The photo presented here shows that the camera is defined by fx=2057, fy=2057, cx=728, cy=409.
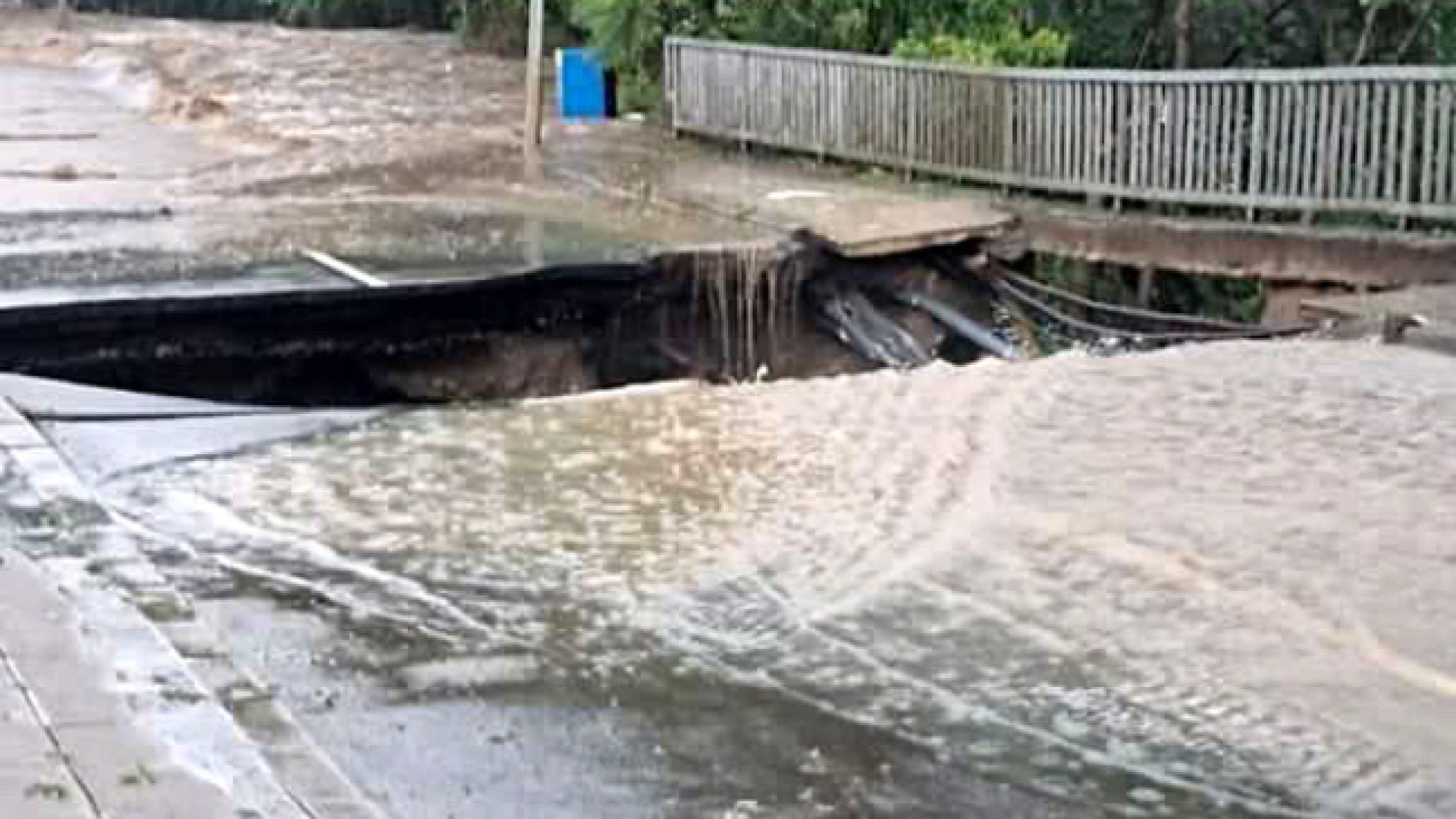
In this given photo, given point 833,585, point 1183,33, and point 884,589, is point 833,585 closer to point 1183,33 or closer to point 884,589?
point 884,589

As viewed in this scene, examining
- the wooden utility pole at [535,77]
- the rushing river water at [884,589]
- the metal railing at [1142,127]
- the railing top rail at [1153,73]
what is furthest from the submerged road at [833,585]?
the wooden utility pole at [535,77]

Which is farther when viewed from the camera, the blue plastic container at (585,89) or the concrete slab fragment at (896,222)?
the blue plastic container at (585,89)

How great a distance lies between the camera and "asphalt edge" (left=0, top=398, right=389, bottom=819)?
17.3 ft

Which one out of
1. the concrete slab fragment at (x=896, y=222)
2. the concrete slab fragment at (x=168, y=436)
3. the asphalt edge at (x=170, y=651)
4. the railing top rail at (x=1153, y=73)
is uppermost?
the railing top rail at (x=1153, y=73)

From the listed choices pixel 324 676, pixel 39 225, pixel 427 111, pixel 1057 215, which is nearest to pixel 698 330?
pixel 1057 215

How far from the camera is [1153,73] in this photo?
15.1 m

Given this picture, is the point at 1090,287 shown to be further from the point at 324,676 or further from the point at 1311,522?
the point at 324,676

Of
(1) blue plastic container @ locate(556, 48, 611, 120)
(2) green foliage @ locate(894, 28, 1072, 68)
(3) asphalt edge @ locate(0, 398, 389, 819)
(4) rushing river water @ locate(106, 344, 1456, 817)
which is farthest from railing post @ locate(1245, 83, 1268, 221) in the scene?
(1) blue plastic container @ locate(556, 48, 611, 120)

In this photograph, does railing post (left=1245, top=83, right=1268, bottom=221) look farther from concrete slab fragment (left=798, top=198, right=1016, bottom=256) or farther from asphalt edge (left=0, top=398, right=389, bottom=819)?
asphalt edge (left=0, top=398, right=389, bottom=819)

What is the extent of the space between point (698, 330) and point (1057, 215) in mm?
2984

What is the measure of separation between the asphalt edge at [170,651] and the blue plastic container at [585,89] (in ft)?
48.8

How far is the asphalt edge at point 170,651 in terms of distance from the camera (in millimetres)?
5266

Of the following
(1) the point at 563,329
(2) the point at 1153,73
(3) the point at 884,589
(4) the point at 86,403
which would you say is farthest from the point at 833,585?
(2) the point at 1153,73

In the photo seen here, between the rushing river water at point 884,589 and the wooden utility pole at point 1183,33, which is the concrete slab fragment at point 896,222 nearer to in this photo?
the rushing river water at point 884,589
